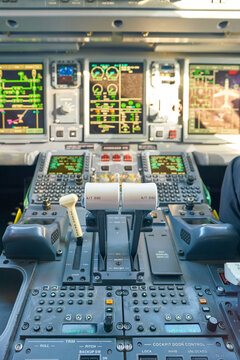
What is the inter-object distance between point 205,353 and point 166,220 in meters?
1.12

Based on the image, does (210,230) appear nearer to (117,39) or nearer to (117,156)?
(117,156)

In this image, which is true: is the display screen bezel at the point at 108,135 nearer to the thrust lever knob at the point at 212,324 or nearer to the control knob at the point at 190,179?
the control knob at the point at 190,179

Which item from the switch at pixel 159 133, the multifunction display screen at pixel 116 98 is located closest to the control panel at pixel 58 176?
the multifunction display screen at pixel 116 98

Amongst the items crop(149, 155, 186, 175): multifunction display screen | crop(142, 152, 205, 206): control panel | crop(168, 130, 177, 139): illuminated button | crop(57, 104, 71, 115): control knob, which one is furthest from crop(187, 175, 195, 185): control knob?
crop(57, 104, 71, 115): control knob

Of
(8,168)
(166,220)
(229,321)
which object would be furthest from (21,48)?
(229,321)

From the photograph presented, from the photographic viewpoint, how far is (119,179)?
9.82 ft

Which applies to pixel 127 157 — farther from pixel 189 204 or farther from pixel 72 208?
pixel 72 208

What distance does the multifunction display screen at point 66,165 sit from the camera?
2971 mm

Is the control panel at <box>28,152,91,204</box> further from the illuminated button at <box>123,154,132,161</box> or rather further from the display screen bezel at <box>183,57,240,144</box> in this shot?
the display screen bezel at <box>183,57,240,144</box>

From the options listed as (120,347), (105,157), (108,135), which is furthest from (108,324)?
(108,135)

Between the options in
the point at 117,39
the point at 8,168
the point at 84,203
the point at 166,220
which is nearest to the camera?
the point at 84,203

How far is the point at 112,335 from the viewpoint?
154cm

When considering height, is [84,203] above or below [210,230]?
above

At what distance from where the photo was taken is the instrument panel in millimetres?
3277
